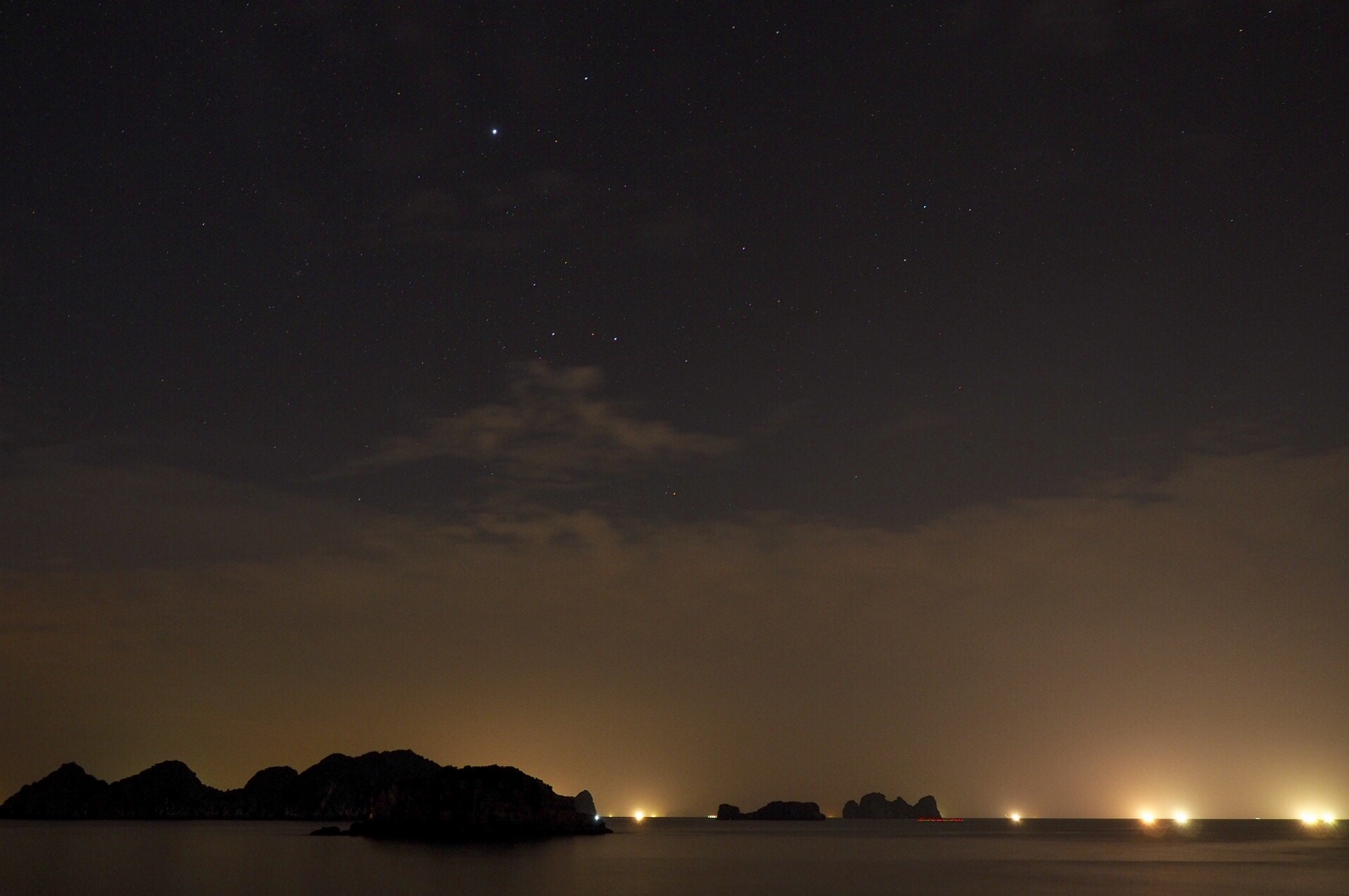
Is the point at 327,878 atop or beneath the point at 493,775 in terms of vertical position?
beneath

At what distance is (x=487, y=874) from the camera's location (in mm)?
93312

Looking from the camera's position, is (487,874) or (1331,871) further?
(1331,871)

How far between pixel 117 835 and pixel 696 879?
14361cm

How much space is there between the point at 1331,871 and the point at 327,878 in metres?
94.7

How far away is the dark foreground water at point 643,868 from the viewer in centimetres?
8244

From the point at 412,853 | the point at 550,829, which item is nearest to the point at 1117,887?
the point at 412,853

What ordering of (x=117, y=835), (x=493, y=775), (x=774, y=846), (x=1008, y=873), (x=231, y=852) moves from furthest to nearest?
(x=117, y=835), (x=493, y=775), (x=774, y=846), (x=231, y=852), (x=1008, y=873)

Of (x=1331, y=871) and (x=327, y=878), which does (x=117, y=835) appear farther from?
(x=1331, y=871)

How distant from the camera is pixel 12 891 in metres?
76.1

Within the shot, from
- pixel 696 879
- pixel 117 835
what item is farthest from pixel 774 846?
pixel 117 835

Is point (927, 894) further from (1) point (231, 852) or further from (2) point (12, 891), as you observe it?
(1) point (231, 852)

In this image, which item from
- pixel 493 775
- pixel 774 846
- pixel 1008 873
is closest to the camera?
pixel 1008 873

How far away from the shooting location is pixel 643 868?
10781cm

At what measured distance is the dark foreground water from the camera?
82.4 meters
